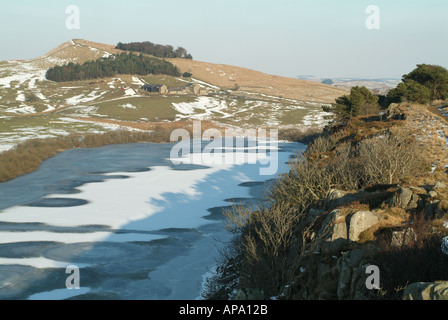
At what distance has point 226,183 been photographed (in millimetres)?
39438

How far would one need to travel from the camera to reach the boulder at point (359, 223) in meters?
12.1

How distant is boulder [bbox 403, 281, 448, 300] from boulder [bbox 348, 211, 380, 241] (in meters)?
3.59

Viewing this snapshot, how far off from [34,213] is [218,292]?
17468 millimetres

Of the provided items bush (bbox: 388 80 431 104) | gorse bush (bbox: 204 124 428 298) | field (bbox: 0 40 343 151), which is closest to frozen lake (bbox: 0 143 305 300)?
gorse bush (bbox: 204 124 428 298)

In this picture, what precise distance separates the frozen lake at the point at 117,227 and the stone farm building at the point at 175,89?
83919 mm

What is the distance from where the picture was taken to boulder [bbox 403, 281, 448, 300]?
7.85 meters

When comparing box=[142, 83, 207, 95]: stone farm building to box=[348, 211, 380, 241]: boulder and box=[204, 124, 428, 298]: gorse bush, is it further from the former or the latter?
box=[348, 211, 380, 241]: boulder

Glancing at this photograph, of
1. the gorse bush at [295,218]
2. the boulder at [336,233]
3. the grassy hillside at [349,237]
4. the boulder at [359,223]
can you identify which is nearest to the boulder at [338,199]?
the grassy hillside at [349,237]

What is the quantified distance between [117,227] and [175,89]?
369 ft

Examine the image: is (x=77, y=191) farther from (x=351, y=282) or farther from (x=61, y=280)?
(x=351, y=282)

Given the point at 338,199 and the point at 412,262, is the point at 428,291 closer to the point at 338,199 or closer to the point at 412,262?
the point at 412,262
